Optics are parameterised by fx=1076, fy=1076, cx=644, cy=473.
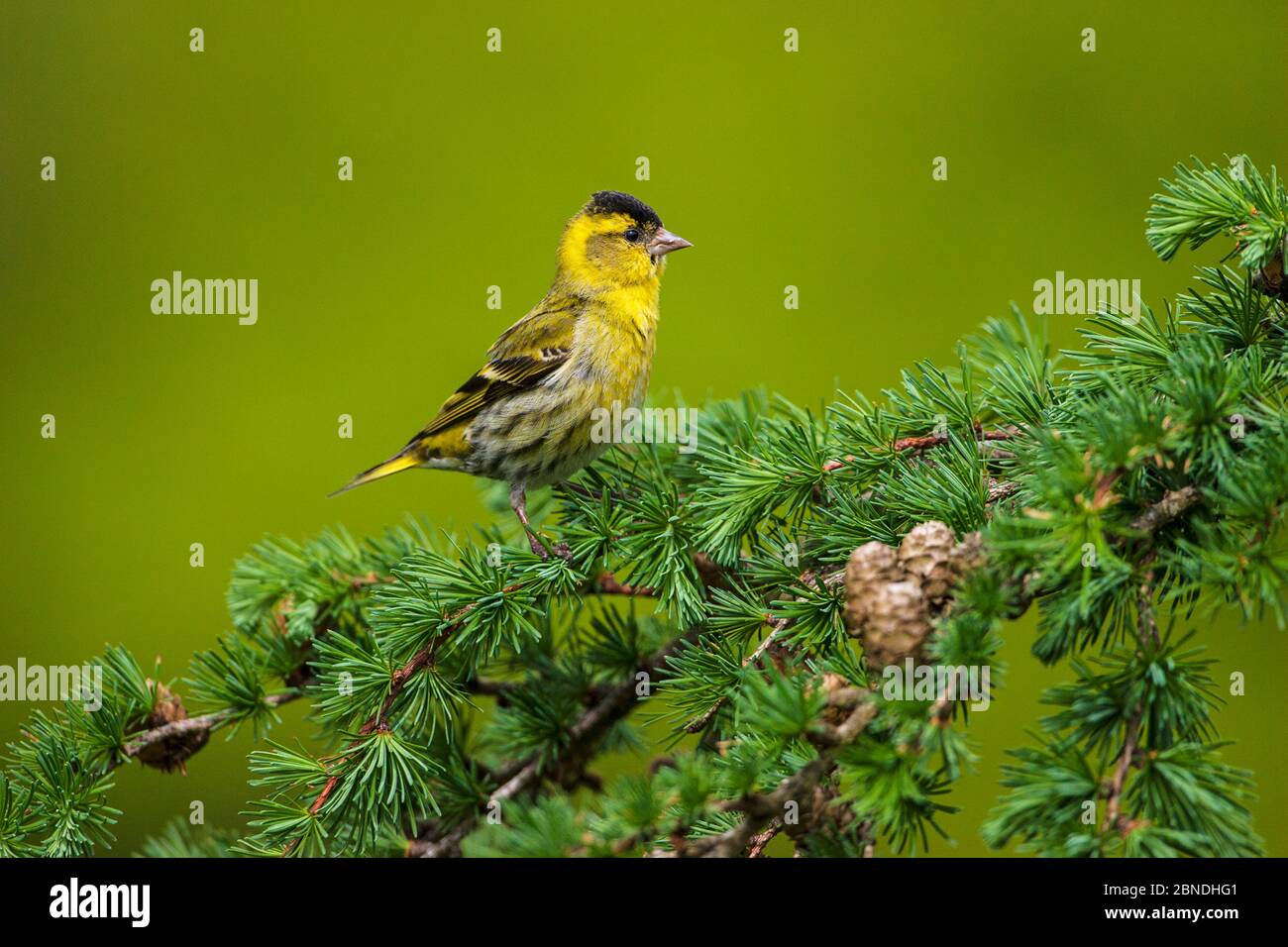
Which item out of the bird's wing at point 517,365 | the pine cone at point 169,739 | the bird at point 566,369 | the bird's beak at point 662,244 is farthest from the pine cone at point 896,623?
the bird's beak at point 662,244

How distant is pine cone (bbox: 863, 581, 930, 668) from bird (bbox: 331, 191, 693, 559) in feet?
3.00

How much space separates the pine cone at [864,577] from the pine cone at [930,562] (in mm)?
10

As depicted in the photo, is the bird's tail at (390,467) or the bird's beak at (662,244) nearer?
the bird's tail at (390,467)

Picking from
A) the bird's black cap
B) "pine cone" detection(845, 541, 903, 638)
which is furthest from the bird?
"pine cone" detection(845, 541, 903, 638)

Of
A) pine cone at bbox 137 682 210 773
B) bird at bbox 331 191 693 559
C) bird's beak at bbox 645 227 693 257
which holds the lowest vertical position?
pine cone at bbox 137 682 210 773

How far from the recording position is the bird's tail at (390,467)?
1820 mm

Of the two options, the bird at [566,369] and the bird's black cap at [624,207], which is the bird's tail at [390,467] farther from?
the bird's black cap at [624,207]

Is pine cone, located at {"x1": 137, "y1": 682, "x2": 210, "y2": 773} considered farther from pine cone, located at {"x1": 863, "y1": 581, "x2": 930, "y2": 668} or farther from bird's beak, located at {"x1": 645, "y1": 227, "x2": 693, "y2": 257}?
bird's beak, located at {"x1": 645, "y1": 227, "x2": 693, "y2": 257}

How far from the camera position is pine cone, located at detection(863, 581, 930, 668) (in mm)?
748

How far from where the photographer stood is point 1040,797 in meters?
0.68

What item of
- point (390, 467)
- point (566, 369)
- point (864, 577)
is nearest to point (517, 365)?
point (566, 369)

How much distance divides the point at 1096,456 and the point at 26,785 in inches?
38.9
